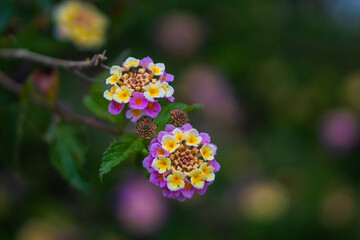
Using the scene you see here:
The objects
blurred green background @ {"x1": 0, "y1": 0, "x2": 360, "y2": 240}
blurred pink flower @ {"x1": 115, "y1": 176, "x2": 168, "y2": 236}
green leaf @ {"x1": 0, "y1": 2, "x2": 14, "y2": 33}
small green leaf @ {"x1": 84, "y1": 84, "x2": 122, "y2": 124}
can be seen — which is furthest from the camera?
blurred pink flower @ {"x1": 115, "y1": 176, "x2": 168, "y2": 236}

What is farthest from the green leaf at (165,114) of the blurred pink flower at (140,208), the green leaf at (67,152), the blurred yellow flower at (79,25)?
the blurred pink flower at (140,208)

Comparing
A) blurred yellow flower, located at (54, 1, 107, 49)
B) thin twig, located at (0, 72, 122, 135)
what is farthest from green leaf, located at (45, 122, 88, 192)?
blurred yellow flower, located at (54, 1, 107, 49)

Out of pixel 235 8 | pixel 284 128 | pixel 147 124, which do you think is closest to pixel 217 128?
pixel 284 128

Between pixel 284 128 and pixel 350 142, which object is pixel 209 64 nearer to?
pixel 284 128

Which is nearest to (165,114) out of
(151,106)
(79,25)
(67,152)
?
(151,106)

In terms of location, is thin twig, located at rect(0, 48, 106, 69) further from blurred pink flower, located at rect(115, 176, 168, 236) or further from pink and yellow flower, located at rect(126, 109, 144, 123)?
blurred pink flower, located at rect(115, 176, 168, 236)

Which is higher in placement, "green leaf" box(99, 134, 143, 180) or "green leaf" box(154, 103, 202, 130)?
"green leaf" box(154, 103, 202, 130)

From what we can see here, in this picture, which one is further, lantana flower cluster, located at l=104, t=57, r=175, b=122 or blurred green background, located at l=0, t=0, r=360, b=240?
blurred green background, located at l=0, t=0, r=360, b=240

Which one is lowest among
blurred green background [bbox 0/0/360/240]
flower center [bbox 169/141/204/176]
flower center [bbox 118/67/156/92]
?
blurred green background [bbox 0/0/360/240]
